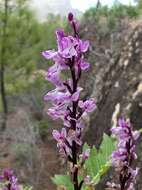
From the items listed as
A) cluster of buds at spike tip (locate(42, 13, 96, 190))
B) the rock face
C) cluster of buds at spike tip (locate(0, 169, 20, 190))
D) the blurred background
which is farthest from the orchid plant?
the rock face

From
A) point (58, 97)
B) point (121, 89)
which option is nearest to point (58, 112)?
point (58, 97)

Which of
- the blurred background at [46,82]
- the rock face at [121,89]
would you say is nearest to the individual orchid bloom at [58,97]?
the blurred background at [46,82]

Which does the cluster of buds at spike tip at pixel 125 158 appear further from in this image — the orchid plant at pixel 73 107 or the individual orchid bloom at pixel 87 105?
the individual orchid bloom at pixel 87 105

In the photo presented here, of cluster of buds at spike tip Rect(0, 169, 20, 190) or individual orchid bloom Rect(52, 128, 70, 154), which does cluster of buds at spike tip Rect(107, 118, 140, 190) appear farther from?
cluster of buds at spike tip Rect(0, 169, 20, 190)

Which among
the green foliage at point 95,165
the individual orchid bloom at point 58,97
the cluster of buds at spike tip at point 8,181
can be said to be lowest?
the cluster of buds at spike tip at point 8,181

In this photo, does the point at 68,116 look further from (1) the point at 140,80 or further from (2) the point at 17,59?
(2) the point at 17,59
